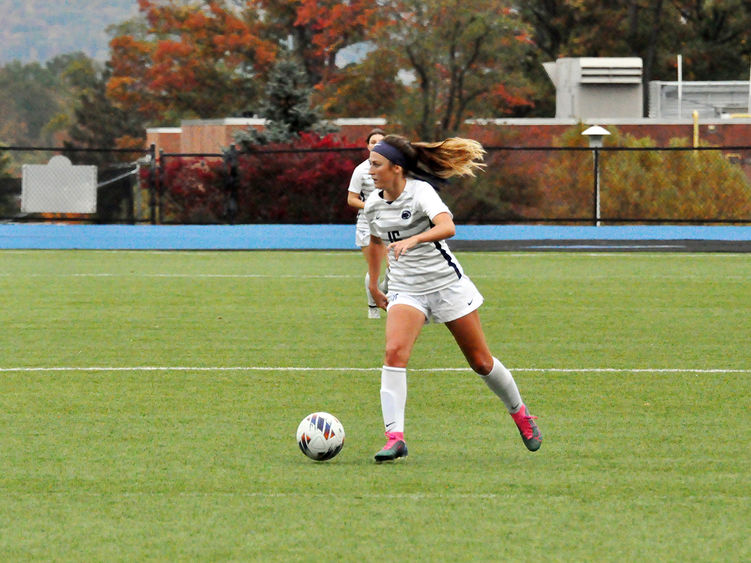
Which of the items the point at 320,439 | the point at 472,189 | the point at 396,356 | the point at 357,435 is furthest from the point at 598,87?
the point at 320,439

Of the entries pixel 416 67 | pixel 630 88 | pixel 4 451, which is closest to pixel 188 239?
pixel 416 67

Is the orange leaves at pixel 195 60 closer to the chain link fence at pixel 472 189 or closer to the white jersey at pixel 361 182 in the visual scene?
the chain link fence at pixel 472 189

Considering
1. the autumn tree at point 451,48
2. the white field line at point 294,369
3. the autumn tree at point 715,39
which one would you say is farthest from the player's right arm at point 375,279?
the autumn tree at point 715,39

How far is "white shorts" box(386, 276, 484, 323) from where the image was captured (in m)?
7.83

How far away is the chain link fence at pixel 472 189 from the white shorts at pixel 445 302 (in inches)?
973

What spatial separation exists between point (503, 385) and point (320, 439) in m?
1.12

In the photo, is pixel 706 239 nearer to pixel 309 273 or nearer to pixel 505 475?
pixel 309 273

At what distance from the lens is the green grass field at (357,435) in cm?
603

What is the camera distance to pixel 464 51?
4403 centimetres

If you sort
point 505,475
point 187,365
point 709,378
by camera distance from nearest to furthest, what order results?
point 505,475
point 709,378
point 187,365

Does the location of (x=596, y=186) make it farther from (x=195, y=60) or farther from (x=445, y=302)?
(x=195, y=60)

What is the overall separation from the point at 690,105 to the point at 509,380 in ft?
151

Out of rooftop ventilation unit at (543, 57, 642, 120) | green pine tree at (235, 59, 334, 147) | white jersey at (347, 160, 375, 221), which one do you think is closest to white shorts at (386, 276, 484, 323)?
white jersey at (347, 160, 375, 221)

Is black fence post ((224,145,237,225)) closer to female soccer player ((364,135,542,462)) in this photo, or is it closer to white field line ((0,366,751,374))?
white field line ((0,366,751,374))
